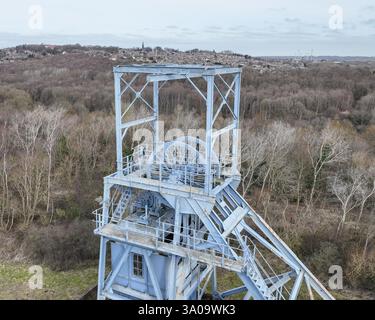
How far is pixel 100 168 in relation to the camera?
33.1 meters

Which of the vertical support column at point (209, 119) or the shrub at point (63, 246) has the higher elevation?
the vertical support column at point (209, 119)

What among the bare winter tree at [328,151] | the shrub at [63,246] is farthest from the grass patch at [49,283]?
the bare winter tree at [328,151]

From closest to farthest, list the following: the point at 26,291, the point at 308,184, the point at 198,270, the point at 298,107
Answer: the point at 198,270 < the point at 26,291 < the point at 308,184 < the point at 298,107

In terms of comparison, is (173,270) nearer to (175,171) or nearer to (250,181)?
(175,171)

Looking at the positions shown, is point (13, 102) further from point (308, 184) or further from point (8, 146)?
point (308, 184)

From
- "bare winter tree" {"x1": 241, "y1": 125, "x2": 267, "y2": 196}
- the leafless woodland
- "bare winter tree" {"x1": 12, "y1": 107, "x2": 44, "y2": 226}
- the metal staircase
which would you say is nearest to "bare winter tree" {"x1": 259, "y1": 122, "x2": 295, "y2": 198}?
the leafless woodland

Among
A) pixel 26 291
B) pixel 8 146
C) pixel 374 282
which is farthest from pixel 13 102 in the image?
pixel 374 282

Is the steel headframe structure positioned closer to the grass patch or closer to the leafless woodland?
the grass patch

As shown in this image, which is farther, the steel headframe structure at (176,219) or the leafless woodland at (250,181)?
the leafless woodland at (250,181)

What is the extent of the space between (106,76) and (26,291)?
50.9m

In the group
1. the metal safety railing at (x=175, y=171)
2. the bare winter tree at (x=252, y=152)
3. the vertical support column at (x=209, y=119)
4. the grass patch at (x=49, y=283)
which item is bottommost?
the grass patch at (x=49, y=283)

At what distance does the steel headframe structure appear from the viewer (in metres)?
12.5

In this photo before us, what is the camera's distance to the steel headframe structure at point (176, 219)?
494 inches

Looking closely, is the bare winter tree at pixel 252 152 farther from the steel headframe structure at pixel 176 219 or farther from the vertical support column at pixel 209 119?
the vertical support column at pixel 209 119
